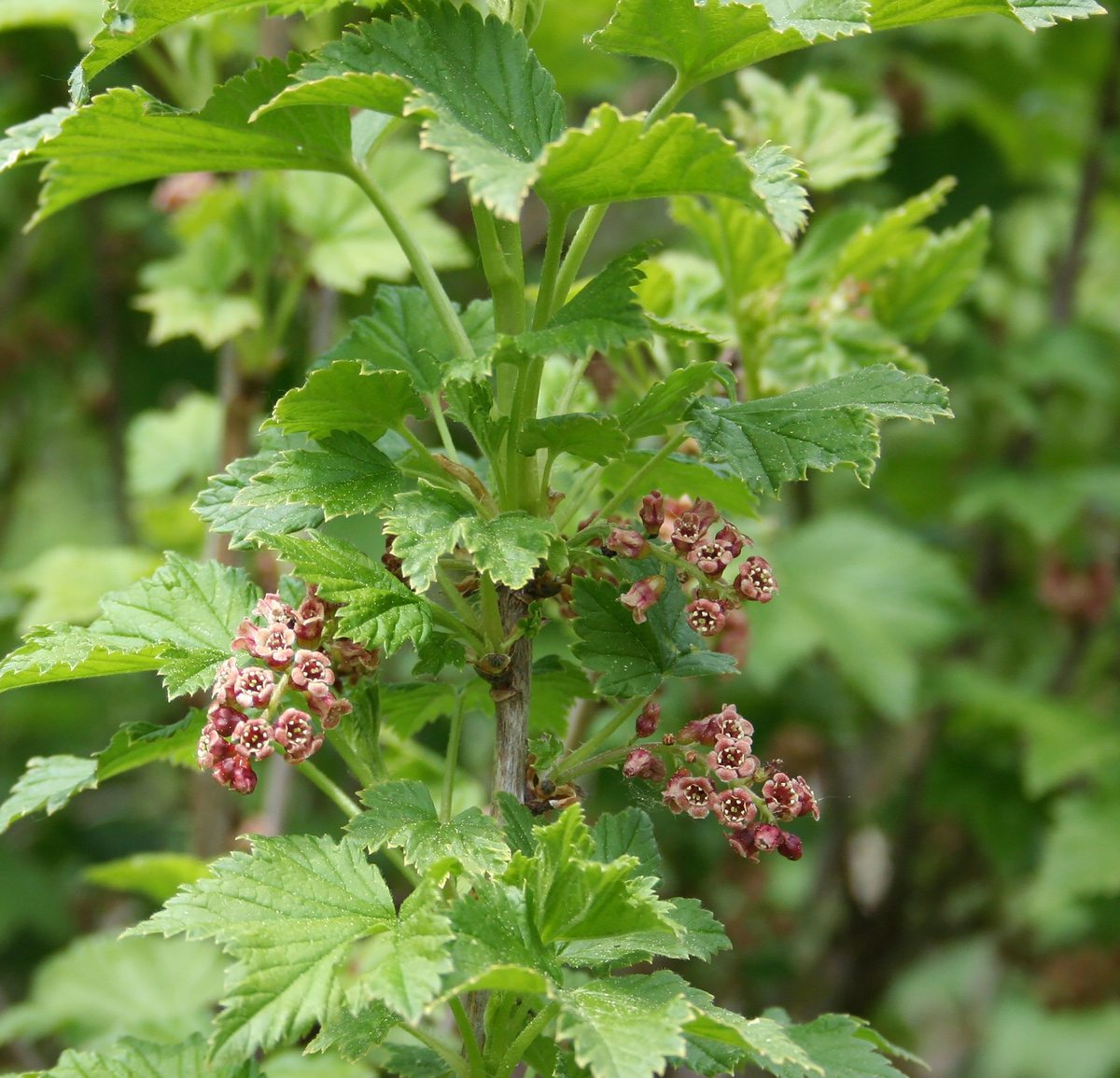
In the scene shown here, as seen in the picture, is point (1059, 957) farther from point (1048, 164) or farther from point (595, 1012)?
point (595, 1012)

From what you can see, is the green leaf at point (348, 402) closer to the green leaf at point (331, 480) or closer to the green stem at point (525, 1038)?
the green leaf at point (331, 480)

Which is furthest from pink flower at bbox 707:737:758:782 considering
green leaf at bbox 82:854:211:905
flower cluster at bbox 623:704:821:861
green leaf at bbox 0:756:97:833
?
green leaf at bbox 82:854:211:905

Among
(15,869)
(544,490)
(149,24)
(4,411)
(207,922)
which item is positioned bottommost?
(15,869)

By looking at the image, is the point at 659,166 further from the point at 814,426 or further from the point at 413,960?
the point at 413,960

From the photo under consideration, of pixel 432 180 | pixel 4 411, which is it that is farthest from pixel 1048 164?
pixel 4 411

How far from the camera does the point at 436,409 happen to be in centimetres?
87

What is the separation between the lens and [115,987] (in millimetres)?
1975

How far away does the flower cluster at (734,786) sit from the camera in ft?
2.55

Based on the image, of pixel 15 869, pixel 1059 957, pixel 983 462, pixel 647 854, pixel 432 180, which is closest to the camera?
pixel 647 854

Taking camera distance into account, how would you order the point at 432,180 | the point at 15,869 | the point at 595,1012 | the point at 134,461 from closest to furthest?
the point at 595,1012 < the point at 432,180 < the point at 134,461 < the point at 15,869

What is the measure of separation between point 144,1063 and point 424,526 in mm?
492

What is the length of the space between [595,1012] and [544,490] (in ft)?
1.18

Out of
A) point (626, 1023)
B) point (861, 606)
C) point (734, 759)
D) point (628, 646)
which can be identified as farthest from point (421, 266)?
point (861, 606)

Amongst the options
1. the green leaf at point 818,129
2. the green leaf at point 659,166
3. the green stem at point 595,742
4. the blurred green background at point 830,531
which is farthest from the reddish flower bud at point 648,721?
the blurred green background at point 830,531
